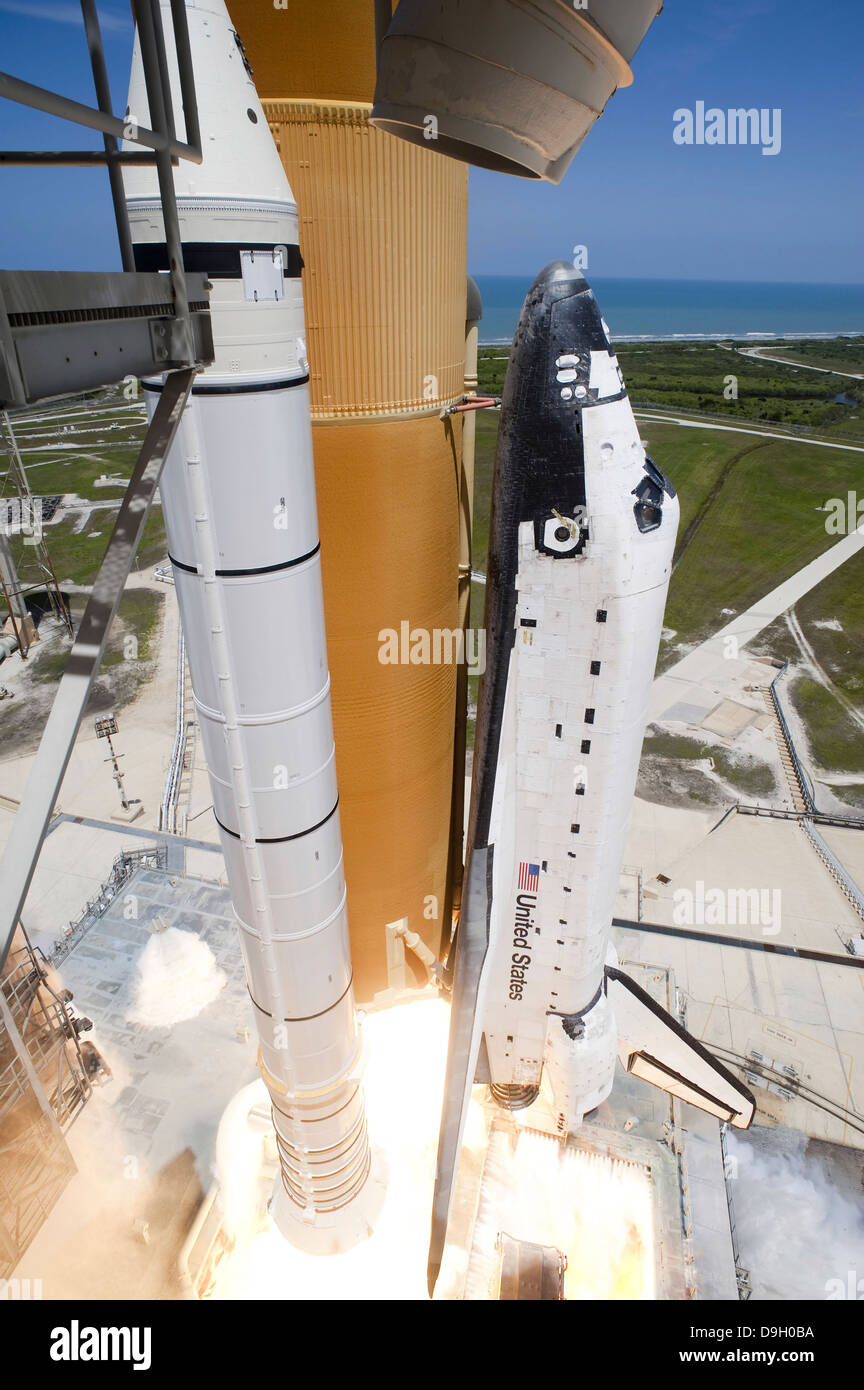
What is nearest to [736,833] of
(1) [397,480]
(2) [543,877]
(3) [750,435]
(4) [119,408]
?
(2) [543,877]

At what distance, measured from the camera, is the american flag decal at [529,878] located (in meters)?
7.94

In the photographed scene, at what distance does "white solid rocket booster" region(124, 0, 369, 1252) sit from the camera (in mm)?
4047

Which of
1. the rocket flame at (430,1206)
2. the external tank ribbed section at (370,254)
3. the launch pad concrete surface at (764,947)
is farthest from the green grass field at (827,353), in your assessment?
the rocket flame at (430,1206)

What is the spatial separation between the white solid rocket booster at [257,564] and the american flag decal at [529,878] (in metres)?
2.10

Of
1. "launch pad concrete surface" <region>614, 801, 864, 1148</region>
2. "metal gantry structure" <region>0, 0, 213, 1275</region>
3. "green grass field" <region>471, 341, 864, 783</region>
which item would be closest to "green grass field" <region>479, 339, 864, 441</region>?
"green grass field" <region>471, 341, 864, 783</region>

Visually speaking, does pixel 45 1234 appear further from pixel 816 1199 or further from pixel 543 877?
pixel 816 1199

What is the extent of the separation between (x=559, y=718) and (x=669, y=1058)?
19.6 feet

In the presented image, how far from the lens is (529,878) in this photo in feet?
26.3

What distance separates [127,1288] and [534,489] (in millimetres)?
10823

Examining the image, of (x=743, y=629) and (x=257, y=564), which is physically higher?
(x=257, y=564)

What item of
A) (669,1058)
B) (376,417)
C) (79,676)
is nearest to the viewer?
(79,676)

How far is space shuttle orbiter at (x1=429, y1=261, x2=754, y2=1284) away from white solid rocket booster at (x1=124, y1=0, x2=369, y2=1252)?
171 centimetres

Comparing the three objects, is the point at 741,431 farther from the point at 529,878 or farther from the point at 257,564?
the point at 257,564

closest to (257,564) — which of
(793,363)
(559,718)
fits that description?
(559,718)
